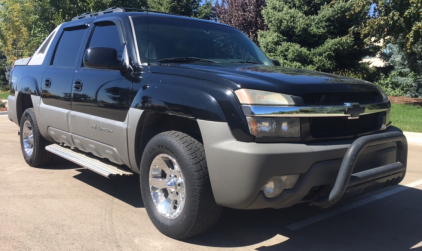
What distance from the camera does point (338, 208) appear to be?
4379 millimetres

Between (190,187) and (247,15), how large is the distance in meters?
17.8

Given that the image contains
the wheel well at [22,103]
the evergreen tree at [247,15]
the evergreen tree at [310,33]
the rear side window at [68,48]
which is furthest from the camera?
the evergreen tree at [247,15]

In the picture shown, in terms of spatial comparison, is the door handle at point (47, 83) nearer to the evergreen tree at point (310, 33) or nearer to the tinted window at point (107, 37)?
the tinted window at point (107, 37)

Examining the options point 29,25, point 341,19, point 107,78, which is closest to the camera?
point 107,78

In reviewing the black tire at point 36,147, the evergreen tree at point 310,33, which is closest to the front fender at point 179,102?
the black tire at point 36,147

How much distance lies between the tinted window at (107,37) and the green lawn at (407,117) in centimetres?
832

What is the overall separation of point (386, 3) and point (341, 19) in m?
3.21

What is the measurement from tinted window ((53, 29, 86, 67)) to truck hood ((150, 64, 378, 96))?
1.63 meters

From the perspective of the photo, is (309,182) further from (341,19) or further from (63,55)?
(341,19)

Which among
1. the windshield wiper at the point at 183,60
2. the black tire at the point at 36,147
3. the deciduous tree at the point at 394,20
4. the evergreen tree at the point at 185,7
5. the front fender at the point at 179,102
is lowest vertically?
the black tire at the point at 36,147

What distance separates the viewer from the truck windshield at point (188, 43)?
161 inches

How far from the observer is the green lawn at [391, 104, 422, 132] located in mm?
10595

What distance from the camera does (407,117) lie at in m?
12.7

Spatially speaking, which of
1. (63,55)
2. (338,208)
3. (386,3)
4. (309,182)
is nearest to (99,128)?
(63,55)
